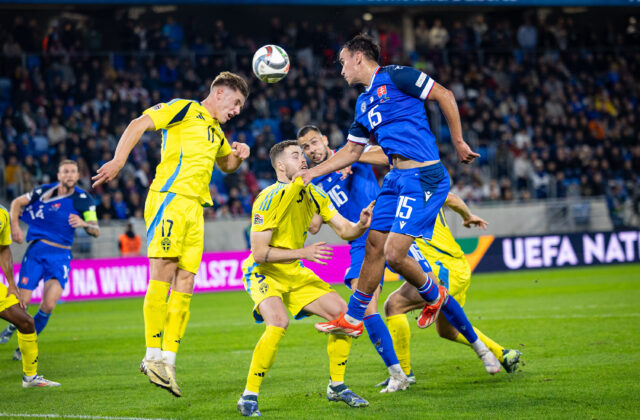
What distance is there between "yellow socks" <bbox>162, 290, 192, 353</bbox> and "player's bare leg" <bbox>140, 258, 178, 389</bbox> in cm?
5

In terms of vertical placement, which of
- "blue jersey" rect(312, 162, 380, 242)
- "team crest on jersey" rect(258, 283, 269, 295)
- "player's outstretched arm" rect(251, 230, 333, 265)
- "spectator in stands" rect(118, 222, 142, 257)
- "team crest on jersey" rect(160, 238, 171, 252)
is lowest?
"spectator in stands" rect(118, 222, 142, 257)

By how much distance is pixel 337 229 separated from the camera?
22.7 feet

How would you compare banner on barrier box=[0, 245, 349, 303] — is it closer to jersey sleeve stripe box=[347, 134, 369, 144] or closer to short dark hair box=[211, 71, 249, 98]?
jersey sleeve stripe box=[347, 134, 369, 144]

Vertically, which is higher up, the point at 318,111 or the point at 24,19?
the point at 24,19

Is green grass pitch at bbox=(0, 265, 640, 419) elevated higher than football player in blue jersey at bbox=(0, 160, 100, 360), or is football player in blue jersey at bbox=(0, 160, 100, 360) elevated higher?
football player in blue jersey at bbox=(0, 160, 100, 360)

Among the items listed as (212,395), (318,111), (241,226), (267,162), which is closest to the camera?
(212,395)

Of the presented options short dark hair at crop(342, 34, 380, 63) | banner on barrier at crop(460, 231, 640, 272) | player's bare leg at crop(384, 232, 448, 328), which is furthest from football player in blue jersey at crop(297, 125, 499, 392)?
banner on barrier at crop(460, 231, 640, 272)

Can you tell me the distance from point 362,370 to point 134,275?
10835 mm

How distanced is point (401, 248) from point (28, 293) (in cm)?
595

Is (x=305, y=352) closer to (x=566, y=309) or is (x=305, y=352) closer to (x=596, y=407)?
(x=596, y=407)

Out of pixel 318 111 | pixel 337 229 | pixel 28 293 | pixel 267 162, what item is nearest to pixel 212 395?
pixel 337 229

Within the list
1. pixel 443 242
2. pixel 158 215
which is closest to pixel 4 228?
pixel 158 215

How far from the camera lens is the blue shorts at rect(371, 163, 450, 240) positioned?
22.0 ft

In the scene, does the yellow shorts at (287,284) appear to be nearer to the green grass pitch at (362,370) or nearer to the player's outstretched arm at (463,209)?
the green grass pitch at (362,370)
